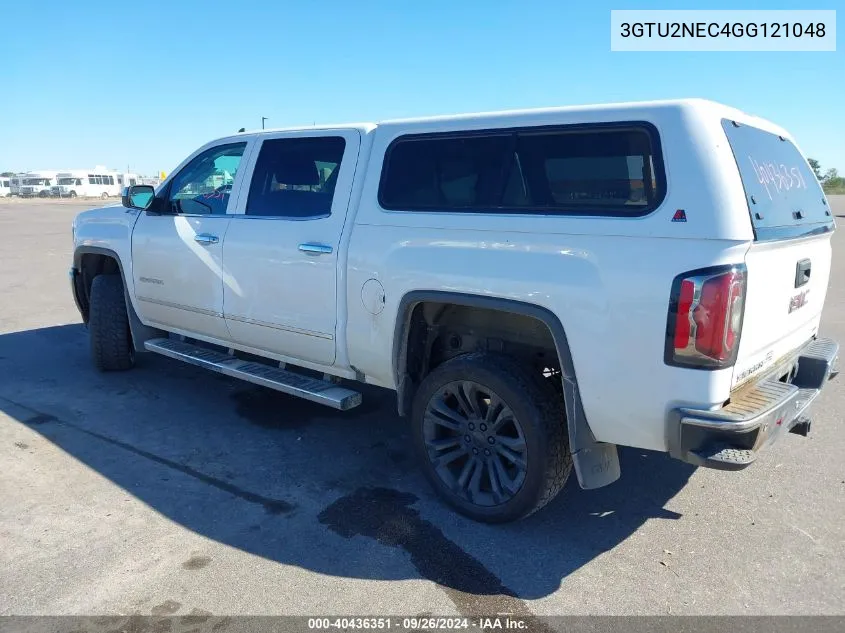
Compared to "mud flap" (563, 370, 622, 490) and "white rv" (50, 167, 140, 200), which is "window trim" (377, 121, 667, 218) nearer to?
"mud flap" (563, 370, 622, 490)

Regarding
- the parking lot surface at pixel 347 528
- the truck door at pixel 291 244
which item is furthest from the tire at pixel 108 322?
the truck door at pixel 291 244

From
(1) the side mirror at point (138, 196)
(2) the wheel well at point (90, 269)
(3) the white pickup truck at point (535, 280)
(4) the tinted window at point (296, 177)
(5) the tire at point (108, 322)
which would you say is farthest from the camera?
(2) the wheel well at point (90, 269)

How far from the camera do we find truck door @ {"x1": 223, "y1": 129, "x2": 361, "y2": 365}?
3.99 metres

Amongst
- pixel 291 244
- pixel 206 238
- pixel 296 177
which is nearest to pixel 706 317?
pixel 291 244

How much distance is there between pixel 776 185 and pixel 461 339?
71.8 inches

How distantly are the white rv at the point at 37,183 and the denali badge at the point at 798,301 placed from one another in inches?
3798

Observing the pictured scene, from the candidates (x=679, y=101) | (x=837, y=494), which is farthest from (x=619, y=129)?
(x=837, y=494)

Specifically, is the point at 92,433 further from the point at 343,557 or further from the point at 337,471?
the point at 343,557

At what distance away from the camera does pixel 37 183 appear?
296ft

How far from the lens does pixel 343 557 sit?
313cm

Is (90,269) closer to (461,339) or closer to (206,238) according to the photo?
(206,238)

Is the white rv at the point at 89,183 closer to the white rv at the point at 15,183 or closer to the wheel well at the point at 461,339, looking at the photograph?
the white rv at the point at 15,183

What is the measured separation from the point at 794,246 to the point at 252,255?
3.22 meters

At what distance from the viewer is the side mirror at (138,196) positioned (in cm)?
521
